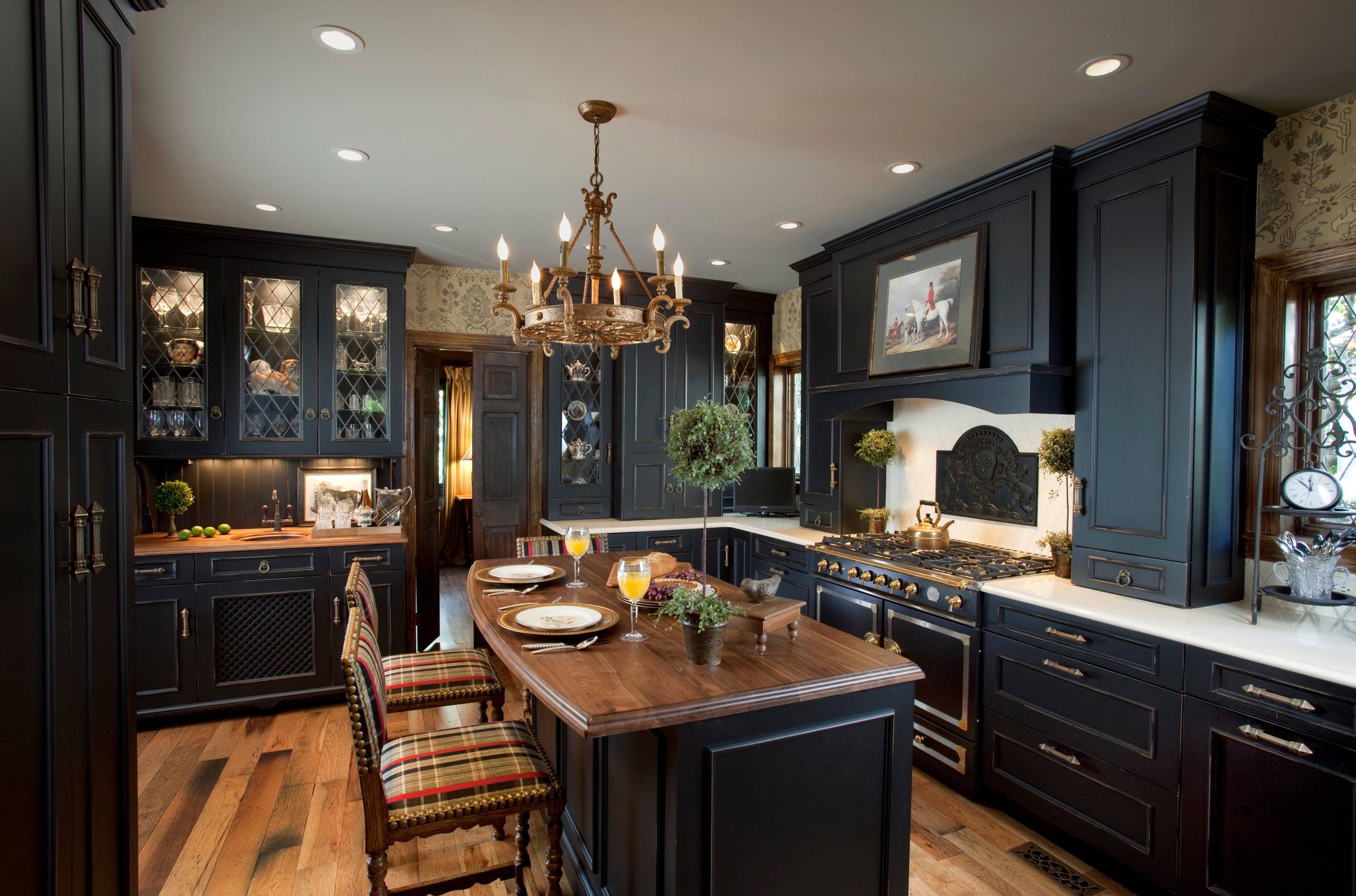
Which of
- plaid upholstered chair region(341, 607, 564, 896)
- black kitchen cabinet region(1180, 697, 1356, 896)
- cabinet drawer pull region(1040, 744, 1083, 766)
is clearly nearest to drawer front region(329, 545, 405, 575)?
plaid upholstered chair region(341, 607, 564, 896)

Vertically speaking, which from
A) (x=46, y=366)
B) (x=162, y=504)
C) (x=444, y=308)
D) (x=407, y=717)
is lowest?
(x=407, y=717)

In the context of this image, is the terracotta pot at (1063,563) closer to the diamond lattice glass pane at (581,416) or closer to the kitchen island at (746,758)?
the kitchen island at (746,758)

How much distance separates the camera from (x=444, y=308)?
484 cm

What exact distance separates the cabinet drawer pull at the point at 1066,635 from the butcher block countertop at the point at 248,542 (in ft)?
11.1

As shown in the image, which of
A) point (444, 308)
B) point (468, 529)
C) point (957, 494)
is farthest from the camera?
point (468, 529)

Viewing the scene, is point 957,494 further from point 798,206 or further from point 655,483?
point 655,483

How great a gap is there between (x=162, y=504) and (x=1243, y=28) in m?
5.18

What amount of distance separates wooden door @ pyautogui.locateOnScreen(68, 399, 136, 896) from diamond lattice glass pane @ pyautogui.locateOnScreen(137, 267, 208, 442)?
2.66 metres

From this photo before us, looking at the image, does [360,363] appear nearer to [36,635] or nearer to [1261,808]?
[36,635]

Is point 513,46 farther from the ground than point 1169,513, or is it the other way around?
→ point 513,46

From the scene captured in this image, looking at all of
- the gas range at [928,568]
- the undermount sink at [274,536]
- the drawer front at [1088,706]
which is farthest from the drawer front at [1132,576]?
the undermount sink at [274,536]

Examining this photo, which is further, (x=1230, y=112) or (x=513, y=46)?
(x=1230, y=112)

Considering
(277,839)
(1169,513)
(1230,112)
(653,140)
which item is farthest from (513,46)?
(277,839)

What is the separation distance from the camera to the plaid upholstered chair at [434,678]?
256 centimetres
